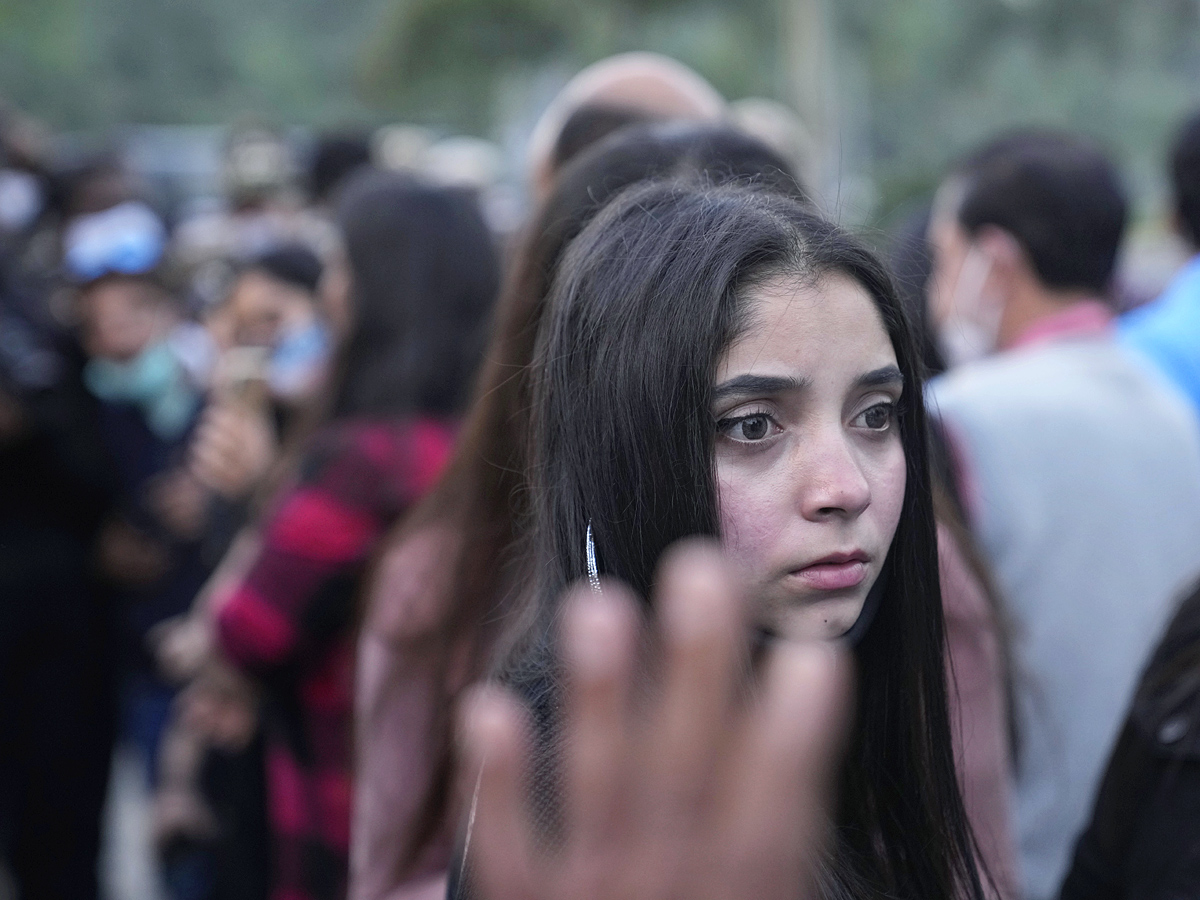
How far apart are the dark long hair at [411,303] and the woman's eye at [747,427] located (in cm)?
139

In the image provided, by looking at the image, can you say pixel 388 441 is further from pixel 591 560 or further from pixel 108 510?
pixel 108 510

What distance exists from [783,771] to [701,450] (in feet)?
1.78

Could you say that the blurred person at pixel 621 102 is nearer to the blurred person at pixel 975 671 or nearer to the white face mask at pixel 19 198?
the blurred person at pixel 975 671

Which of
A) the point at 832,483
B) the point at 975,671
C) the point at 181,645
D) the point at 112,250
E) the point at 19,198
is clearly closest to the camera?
the point at 832,483

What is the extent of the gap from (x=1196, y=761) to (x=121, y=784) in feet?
18.2

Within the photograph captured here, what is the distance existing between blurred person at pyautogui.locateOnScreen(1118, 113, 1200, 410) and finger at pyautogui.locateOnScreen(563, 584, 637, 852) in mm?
3023

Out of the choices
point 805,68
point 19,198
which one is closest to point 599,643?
point 19,198

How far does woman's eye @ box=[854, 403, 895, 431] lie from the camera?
1218 mm

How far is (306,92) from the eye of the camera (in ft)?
102

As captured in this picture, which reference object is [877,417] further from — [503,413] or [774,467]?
[503,413]

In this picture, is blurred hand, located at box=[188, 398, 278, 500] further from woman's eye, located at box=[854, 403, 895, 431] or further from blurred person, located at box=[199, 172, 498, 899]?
woman's eye, located at box=[854, 403, 895, 431]

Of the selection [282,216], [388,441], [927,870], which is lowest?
[927,870]

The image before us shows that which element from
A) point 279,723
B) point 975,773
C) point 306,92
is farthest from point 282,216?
point 306,92

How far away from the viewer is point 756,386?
115cm
